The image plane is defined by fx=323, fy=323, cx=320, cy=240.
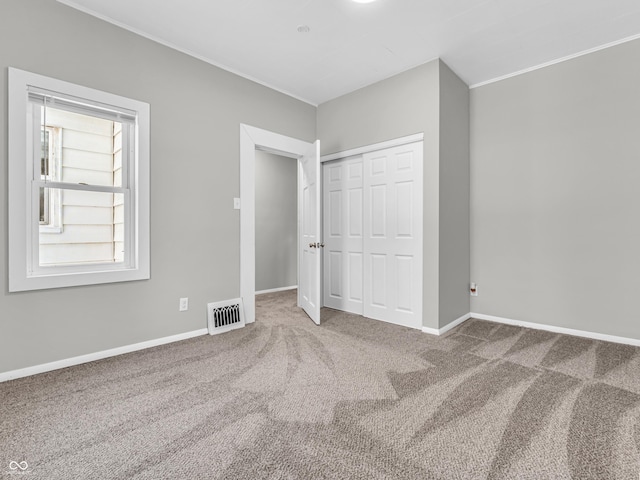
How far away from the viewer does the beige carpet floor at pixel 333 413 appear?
4.62ft

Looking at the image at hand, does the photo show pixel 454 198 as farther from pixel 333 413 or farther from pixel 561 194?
pixel 333 413

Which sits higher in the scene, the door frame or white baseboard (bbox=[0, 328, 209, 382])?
the door frame

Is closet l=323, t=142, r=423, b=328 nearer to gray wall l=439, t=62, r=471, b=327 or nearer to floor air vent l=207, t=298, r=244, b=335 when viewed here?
gray wall l=439, t=62, r=471, b=327

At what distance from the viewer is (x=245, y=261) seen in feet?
11.5

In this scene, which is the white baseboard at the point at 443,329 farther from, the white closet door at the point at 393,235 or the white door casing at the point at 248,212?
the white door casing at the point at 248,212

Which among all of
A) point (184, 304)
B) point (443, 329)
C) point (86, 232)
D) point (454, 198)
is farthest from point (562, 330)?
point (86, 232)

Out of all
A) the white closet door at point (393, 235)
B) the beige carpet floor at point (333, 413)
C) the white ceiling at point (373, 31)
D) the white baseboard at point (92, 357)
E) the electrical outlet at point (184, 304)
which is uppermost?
the white ceiling at point (373, 31)

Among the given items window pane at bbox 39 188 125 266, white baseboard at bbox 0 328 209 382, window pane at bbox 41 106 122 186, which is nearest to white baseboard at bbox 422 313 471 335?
white baseboard at bbox 0 328 209 382

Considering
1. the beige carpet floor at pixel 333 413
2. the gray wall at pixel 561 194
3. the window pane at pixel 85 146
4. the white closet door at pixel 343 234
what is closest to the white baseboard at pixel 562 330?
the gray wall at pixel 561 194

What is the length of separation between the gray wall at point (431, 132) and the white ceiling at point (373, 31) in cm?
18

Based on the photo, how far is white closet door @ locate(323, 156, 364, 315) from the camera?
13.0 feet

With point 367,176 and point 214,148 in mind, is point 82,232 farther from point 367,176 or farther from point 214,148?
point 367,176

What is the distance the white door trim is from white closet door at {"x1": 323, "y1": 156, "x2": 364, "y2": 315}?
0.08 meters

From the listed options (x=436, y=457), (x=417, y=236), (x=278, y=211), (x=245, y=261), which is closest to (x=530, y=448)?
(x=436, y=457)
